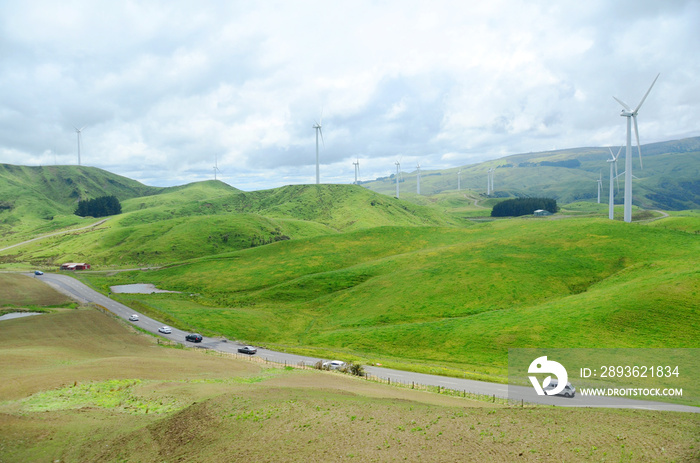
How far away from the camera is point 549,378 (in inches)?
1698

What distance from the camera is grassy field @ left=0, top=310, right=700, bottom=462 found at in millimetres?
23625

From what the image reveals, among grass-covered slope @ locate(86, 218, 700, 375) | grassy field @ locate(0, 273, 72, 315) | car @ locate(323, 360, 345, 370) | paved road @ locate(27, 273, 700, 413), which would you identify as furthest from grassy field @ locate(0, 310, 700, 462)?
grassy field @ locate(0, 273, 72, 315)

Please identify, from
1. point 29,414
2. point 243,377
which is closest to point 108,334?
point 243,377

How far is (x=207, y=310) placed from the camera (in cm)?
9419

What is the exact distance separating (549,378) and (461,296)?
143 ft

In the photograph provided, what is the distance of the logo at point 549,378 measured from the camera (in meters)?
41.1

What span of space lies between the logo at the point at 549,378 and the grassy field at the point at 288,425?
934 centimetres

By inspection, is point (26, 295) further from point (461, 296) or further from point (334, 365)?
point (461, 296)

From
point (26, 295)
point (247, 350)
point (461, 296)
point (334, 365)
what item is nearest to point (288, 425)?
point (334, 365)

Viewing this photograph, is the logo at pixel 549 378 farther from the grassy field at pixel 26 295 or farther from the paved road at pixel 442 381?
the grassy field at pixel 26 295

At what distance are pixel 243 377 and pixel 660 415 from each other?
3852 centimetres

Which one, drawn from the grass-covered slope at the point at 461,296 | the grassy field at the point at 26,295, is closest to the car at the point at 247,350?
the grass-covered slope at the point at 461,296

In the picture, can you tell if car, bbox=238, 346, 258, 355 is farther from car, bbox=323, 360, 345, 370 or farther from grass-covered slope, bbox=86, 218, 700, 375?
car, bbox=323, 360, 345, 370

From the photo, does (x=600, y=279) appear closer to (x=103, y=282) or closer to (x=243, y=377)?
(x=243, y=377)
